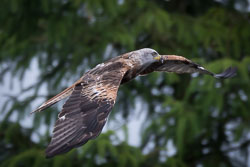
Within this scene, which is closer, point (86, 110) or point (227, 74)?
point (86, 110)

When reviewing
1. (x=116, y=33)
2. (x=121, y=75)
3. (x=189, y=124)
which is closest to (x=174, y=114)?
(x=189, y=124)

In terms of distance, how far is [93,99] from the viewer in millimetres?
6430

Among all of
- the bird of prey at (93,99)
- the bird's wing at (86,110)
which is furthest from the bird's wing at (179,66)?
the bird's wing at (86,110)

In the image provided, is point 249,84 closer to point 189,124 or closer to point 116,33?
point 189,124

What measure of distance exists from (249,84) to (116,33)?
2.69 m

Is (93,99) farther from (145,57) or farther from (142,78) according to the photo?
(142,78)

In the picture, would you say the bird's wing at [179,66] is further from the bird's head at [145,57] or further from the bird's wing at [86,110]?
the bird's wing at [86,110]

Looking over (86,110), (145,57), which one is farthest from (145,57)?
(86,110)

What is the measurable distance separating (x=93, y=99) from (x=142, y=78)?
5489 millimetres

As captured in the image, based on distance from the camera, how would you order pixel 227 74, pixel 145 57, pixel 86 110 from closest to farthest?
pixel 86 110, pixel 145 57, pixel 227 74

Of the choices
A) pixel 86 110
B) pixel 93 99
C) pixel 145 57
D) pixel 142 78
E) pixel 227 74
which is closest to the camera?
pixel 86 110

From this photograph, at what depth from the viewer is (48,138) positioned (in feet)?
36.0

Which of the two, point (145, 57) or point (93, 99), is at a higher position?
point (93, 99)

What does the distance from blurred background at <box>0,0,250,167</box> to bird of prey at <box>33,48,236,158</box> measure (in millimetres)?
3112
